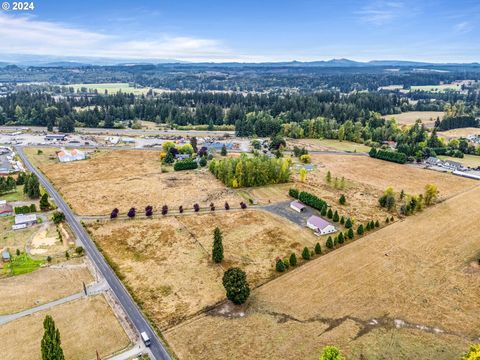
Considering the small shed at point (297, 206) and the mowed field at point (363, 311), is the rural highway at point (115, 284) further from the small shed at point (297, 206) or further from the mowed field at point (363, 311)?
the small shed at point (297, 206)

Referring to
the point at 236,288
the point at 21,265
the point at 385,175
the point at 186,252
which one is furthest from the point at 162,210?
the point at 385,175

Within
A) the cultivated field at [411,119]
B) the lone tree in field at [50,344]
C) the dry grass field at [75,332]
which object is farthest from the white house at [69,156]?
the cultivated field at [411,119]

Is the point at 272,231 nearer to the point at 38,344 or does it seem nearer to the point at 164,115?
the point at 38,344

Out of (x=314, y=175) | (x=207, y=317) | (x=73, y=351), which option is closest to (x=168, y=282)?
(x=207, y=317)

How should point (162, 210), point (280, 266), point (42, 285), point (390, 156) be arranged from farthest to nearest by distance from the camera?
point (390, 156), point (162, 210), point (280, 266), point (42, 285)

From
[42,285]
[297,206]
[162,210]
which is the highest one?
[297,206]

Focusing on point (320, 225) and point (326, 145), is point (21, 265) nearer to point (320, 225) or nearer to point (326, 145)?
point (320, 225)
